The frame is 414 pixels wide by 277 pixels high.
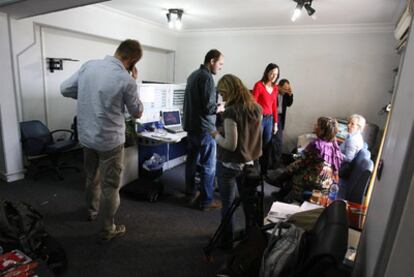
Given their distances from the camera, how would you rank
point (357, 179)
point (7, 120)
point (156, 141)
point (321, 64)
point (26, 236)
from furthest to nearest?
point (321, 64) → point (156, 141) → point (7, 120) → point (357, 179) → point (26, 236)

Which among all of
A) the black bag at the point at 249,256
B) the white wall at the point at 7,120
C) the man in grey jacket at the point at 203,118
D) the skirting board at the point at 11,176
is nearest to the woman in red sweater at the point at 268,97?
the man in grey jacket at the point at 203,118

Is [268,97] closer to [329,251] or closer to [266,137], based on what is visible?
[266,137]

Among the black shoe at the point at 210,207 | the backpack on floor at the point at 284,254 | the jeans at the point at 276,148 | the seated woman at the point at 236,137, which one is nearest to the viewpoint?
the backpack on floor at the point at 284,254

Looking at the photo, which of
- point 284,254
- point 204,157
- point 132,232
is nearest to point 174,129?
point 204,157

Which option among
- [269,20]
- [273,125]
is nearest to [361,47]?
[269,20]

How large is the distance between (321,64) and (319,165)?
273cm

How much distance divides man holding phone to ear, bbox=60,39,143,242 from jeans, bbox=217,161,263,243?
0.81 meters

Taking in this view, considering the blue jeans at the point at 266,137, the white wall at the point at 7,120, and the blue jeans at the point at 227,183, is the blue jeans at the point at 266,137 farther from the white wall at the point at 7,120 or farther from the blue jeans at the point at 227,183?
the white wall at the point at 7,120

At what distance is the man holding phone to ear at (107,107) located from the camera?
6.13 ft

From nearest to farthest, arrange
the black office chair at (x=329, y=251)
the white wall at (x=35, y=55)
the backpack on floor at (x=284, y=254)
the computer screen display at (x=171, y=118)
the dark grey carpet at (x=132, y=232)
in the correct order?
the black office chair at (x=329, y=251), the backpack on floor at (x=284, y=254), the dark grey carpet at (x=132, y=232), the white wall at (x=35, y=55), the computer screen display at (x=171, y=118)

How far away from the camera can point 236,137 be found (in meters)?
1.81

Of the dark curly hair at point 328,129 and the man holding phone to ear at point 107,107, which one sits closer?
the man holding phone to ear at point 107,107

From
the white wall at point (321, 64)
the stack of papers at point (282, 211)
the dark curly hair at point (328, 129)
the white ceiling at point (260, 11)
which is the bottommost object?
the stack of papers at point (282, 211)

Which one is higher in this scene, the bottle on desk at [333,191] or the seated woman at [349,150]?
the seated woman at [349,150]
